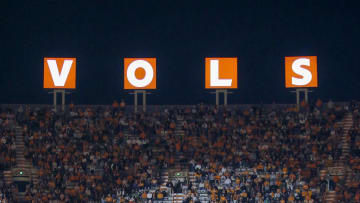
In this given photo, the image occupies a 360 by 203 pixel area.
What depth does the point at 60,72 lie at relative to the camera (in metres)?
35.8

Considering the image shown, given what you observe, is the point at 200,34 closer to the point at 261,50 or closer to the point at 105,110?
the point at 261,50

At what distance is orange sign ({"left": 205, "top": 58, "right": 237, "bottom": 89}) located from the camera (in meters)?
35.6

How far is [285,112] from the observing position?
34.5 meters

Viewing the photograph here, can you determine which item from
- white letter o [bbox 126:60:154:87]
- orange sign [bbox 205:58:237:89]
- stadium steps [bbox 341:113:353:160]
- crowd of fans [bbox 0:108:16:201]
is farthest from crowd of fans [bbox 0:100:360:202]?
white letter o [bbox 126:60:154:87]

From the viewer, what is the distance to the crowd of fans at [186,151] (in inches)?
1171

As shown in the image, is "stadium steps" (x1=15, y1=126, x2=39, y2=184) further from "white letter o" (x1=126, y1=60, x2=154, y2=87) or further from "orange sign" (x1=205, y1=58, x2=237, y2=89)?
"orange sign" (x1=205, y1=58, x2=237, y2=89)

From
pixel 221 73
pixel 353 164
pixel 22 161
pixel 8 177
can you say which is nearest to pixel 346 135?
pixel 353 164

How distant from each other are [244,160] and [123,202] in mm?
6479

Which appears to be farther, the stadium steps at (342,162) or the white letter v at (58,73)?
the white letter v at (58,73)

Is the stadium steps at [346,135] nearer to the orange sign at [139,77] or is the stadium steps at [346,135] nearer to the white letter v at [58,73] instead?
the orange sign at [139,77]

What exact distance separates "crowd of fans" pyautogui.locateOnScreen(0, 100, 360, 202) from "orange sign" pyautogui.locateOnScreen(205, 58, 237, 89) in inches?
56.7

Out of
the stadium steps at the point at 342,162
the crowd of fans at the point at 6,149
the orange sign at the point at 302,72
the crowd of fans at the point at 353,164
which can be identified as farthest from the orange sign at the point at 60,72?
the crowd of fans at the point at 353,164

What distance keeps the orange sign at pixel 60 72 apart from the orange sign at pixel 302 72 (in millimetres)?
12423

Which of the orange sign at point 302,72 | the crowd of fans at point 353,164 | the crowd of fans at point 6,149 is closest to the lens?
the crowd of fans at point 353,164
